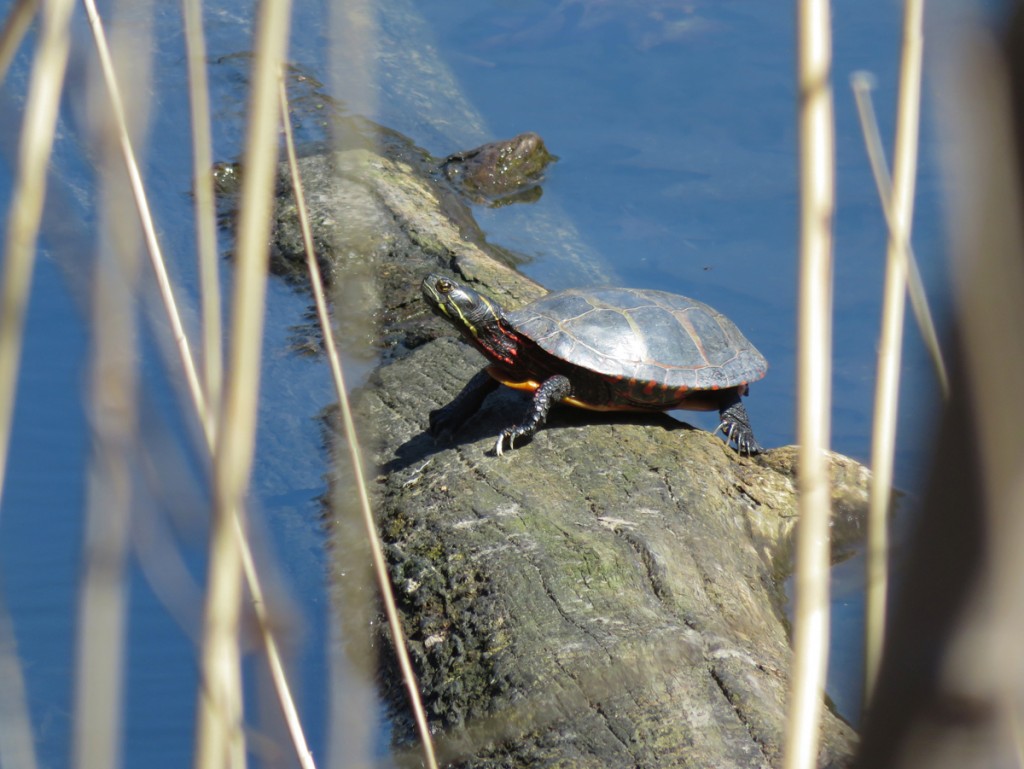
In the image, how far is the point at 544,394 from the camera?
3.52 metres

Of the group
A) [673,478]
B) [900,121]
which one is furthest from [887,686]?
[673,478]

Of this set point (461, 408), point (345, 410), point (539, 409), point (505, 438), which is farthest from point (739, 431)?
point (345, 410)

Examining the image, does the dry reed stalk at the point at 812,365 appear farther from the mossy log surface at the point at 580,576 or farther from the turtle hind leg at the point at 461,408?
the turtle hind leg at the point at 461,408

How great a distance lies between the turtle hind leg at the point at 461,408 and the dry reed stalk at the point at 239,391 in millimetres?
2870

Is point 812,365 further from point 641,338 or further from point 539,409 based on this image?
point 641,338

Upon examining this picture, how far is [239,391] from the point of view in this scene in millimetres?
656

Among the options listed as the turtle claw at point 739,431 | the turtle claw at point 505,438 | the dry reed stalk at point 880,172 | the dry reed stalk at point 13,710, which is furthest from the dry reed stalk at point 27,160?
the turtle claw at point 739,431

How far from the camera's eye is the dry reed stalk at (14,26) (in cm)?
71

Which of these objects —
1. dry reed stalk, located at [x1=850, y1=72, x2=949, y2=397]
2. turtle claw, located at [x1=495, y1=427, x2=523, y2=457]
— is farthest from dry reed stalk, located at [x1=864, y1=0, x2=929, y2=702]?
turtle claw, located at [x1=495, y1=427, x2=523, y2=457]

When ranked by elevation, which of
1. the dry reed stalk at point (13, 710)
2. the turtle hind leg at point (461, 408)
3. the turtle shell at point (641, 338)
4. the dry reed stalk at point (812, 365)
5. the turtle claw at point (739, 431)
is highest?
the dry reed stalk at point (812, 365)

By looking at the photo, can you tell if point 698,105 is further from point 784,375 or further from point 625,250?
point 784,375

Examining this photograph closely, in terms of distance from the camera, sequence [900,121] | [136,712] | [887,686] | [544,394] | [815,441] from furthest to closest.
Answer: [544,394] < [136,712] < [900,121] < [815,441] < [887,686]

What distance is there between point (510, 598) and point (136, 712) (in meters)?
1.09

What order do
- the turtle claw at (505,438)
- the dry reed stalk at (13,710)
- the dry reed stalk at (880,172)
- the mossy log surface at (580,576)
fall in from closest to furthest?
the dry reed stalk at (880,172)
the dry reed stalk at (13,710)
the mossy log surface at (580,576)
the turtle claw at (505,438)
